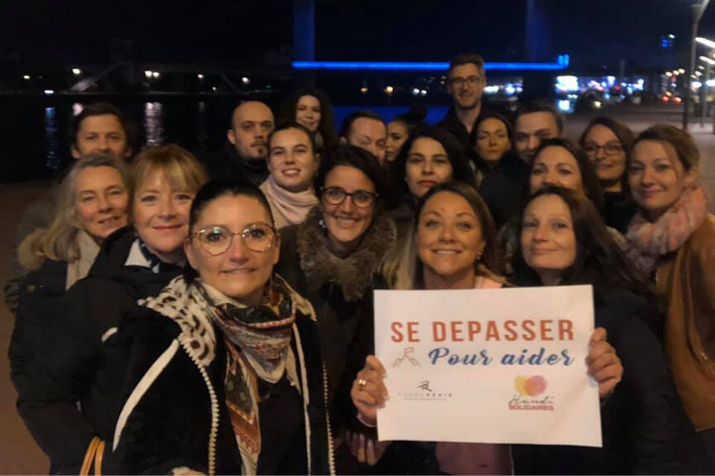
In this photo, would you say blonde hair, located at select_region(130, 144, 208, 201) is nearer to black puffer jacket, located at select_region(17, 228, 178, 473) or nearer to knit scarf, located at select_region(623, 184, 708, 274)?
black puffer jacket, located at select_region(17, 228, 178, 473)

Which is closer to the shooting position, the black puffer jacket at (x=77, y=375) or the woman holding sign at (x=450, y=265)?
the black puffer jacket at (x=77, y=375)

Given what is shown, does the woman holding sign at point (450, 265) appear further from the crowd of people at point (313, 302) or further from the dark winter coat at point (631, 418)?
the dark winter coat at point (631, 418)

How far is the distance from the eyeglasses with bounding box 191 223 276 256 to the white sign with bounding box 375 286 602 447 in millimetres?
513

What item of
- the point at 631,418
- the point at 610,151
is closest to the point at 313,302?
the point at 631,418

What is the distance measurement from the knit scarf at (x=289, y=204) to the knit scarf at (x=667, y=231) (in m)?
1.84

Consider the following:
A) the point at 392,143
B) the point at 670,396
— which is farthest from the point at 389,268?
the point at 392,143

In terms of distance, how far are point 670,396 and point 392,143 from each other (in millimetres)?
3824

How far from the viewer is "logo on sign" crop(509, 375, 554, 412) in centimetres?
258

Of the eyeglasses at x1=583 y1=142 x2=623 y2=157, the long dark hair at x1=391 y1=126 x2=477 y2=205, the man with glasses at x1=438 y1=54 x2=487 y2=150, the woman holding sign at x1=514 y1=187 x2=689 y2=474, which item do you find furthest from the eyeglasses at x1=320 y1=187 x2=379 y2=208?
the man with glasses at x1=438 y1=54 x2=487 y2=150

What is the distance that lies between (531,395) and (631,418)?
42cm

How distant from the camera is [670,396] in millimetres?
2691

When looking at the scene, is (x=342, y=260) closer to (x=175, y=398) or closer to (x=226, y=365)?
(x=226, y=365)

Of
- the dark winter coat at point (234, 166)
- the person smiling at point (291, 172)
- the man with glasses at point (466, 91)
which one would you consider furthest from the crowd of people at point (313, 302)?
the man with glasses at point (466, 91)

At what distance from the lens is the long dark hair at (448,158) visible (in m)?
4.43
